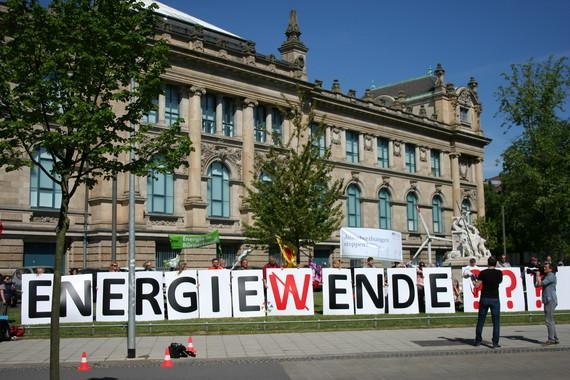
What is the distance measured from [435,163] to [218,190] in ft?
92.2

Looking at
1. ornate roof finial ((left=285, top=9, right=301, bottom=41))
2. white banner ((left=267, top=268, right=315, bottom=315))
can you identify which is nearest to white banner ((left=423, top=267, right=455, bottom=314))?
white banner ((left=267, top=268, right=315, bottom=315))

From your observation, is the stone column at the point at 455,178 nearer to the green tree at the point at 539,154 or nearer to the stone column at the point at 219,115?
the green tree at the point at 539,154

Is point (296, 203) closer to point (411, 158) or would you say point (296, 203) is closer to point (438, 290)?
point (438, 290)

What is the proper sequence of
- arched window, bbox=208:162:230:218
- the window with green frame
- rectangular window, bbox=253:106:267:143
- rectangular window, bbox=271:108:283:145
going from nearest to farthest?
the window with green frame, arched window, bbox=208:162:230:218, rectangular window, bbox=253:106:267:143, rectangular window, bbox=271:108:283:145

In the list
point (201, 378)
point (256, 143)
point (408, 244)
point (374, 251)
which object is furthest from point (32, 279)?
point (408, 244)

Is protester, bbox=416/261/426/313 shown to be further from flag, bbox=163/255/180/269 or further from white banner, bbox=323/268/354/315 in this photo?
flag, bbox=163/255/180/269

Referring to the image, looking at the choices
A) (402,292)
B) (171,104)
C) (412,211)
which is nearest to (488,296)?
(402,292)

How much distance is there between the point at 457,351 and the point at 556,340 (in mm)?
2730

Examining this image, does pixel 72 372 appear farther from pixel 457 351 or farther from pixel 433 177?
pixel 433 177

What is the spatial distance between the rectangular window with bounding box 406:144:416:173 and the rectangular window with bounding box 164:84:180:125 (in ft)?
85.8

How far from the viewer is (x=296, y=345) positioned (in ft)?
51.4

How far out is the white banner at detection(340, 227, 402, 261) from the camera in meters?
27.7

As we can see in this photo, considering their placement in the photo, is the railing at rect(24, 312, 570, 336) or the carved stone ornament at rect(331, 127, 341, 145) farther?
the carved stone ornament at rect(331, 127, 341, 145)

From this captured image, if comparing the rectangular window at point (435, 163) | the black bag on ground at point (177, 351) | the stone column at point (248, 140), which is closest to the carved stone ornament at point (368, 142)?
the rectangular window at point (435, 163)
